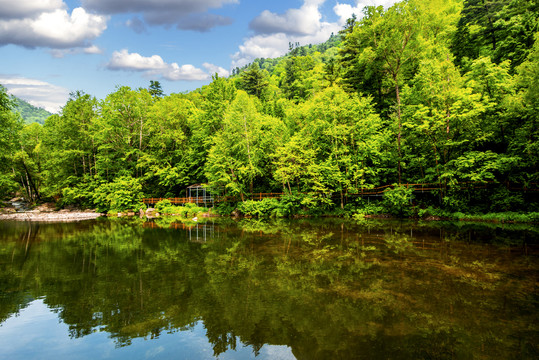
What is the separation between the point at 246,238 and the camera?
17141mm

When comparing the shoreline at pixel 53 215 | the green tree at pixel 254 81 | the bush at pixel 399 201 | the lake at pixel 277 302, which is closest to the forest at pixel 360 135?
the bush at pixel 399 201

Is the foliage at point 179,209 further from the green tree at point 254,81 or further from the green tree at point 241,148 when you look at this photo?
the green tree at point 254,81

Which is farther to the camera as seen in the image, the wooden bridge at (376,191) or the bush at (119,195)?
the bush at (119,195)

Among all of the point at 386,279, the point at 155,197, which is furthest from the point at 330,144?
the point at 155,197

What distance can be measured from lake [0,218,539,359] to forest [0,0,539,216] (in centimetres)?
1101

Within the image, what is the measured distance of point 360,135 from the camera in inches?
1106

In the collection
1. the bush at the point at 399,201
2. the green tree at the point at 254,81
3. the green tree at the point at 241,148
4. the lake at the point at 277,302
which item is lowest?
the lake at the point at 277,302

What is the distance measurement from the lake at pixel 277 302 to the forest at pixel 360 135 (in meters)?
11.0

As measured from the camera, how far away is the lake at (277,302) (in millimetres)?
5559

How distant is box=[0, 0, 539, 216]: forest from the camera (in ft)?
73.7

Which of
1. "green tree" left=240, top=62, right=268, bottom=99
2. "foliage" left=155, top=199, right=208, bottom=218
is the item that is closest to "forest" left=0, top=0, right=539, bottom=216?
"foliage" left=155, top=199, right=208, bottom=218

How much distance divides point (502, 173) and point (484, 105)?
608cm

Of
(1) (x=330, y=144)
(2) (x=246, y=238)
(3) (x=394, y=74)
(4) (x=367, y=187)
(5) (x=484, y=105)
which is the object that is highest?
(3) (x=394, y=74)

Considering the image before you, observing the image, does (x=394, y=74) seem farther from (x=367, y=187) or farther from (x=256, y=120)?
(x=256, y=120)
